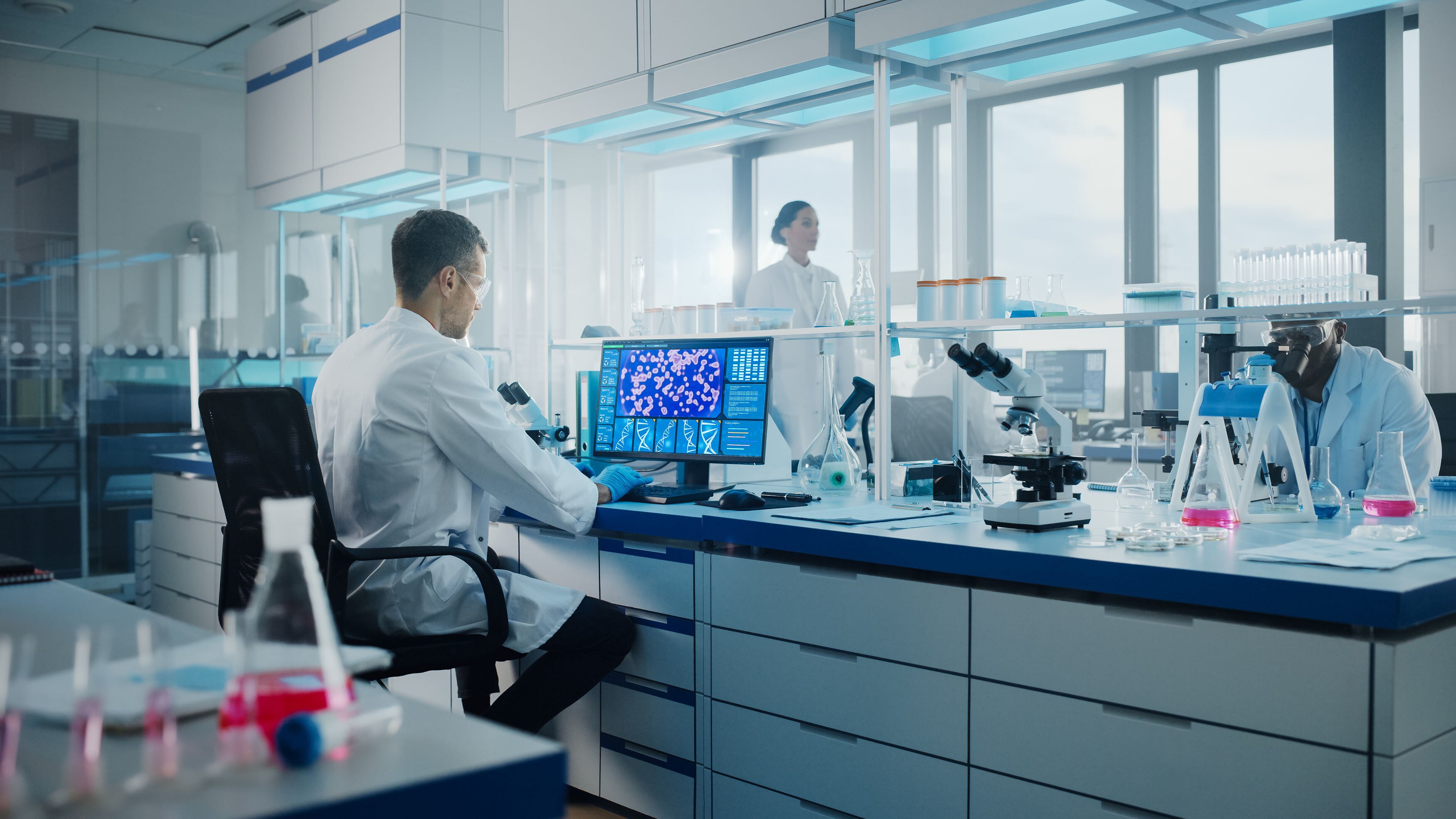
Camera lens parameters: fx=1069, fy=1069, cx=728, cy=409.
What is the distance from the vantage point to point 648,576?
2490 mm

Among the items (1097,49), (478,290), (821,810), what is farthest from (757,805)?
(1097,49)

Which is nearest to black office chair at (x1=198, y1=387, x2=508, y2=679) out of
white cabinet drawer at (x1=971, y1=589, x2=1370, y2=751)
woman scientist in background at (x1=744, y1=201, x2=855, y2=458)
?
white cabinet drawer at (x1=971, y1=589, x2=1370, y2=751)

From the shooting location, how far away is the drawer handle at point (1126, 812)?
1660 mm

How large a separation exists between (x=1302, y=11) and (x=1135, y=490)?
1.12 m

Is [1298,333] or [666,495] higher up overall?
[1298,333]

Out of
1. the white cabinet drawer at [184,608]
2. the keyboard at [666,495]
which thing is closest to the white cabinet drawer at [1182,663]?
the keyboard at [666,495]

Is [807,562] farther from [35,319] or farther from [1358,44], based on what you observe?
[35,319]

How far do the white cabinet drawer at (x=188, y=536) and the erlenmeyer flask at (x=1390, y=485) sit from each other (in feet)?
11.9

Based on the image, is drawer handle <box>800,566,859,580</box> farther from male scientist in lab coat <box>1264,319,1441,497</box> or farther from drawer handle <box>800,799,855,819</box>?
male scientist in lab coat <box>1264,319,1441,497</box>

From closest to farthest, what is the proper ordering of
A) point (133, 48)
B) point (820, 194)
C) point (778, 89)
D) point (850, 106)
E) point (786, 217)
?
1. point (778, 89)
2. point (850, 106)
3. point (786, 217)
4. point (133, 48)
5. point (820, 194)

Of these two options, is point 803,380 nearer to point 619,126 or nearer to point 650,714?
point 619,126

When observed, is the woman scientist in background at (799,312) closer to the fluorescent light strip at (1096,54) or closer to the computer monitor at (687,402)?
the computer monitor at (687,402)

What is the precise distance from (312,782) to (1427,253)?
4994 millimetres

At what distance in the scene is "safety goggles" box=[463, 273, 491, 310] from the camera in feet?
8.32
